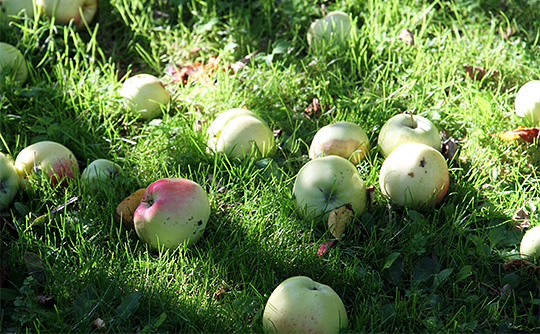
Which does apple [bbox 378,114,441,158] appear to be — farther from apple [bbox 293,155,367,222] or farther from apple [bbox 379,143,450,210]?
apple [bbox 293,155,367,222]

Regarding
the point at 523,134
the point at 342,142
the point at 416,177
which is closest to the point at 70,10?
the point at 342,142

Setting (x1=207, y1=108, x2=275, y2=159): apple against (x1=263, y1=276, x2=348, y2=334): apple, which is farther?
(x1=207, y1=108, x2=275, y2=159): apple

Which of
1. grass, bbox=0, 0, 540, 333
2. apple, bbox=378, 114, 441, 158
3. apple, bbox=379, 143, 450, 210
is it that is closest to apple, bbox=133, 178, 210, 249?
grass, bbox=0, 0, 540, 333

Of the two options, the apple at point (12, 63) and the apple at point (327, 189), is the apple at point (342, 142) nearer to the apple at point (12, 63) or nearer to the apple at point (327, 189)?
the apple at point (327, 189)

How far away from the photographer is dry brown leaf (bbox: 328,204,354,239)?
2.41 meters

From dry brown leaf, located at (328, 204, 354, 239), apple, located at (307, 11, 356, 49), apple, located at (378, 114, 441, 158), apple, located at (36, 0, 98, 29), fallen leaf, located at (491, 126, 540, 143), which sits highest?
apple, located at (36, 0, 98, 29)

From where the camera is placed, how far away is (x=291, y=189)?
2734mm

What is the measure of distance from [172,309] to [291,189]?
922 millimetres

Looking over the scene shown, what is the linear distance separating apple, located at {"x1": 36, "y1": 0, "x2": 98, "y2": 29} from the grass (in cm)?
9

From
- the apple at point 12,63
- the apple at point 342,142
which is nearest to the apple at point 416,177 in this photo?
the apple at point 342,142

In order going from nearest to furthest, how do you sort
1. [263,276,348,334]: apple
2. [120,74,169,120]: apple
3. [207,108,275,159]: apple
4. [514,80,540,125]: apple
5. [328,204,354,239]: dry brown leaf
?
[263,276,348,334]: apple
[328,204,354,239]: dry brown leaf
[207,108,275,159]: apple
[514,80,540,125]: apple
[120,74,169,120]: apple

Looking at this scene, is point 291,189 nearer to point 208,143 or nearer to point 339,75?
point 208,143

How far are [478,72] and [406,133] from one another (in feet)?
3.42

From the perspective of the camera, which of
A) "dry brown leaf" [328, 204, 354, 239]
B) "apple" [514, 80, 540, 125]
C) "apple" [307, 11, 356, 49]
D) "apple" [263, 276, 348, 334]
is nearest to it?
"apple" [263, 276, 348, 334]
